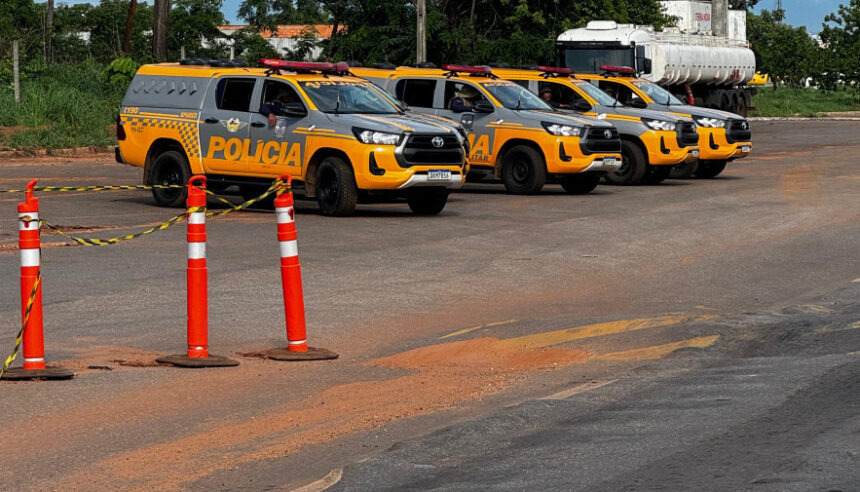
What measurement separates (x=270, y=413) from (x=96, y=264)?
6962mm

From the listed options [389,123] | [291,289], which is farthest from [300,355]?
[389,123]

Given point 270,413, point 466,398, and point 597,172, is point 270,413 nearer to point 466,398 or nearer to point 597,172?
point 466,398

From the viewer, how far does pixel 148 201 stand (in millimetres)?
22625

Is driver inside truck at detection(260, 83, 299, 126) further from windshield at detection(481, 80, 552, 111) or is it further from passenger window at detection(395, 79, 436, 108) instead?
windshield at detection(481, 80, 552, 111)

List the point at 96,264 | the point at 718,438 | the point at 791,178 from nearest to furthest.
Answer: the point at 718,438 → the point at 96,264 → the point at 791,178

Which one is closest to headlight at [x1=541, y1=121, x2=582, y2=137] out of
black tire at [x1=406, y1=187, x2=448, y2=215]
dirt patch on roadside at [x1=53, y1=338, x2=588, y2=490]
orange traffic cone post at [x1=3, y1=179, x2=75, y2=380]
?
black tire at [x1=406, y1=187, x2=448, y2=215]

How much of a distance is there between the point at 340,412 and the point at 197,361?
5.33 feet

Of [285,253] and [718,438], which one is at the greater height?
[285,253]

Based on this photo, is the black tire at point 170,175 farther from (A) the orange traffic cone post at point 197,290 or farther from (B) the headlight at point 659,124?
(A) the orange traffic cone post at point 197,290

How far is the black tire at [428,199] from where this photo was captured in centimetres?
2038

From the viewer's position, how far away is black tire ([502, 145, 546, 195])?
24.1 m

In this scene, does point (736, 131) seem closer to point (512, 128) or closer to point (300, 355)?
point (512, 128)

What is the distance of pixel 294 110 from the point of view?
795 inches

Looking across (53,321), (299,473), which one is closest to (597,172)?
(53,321)
